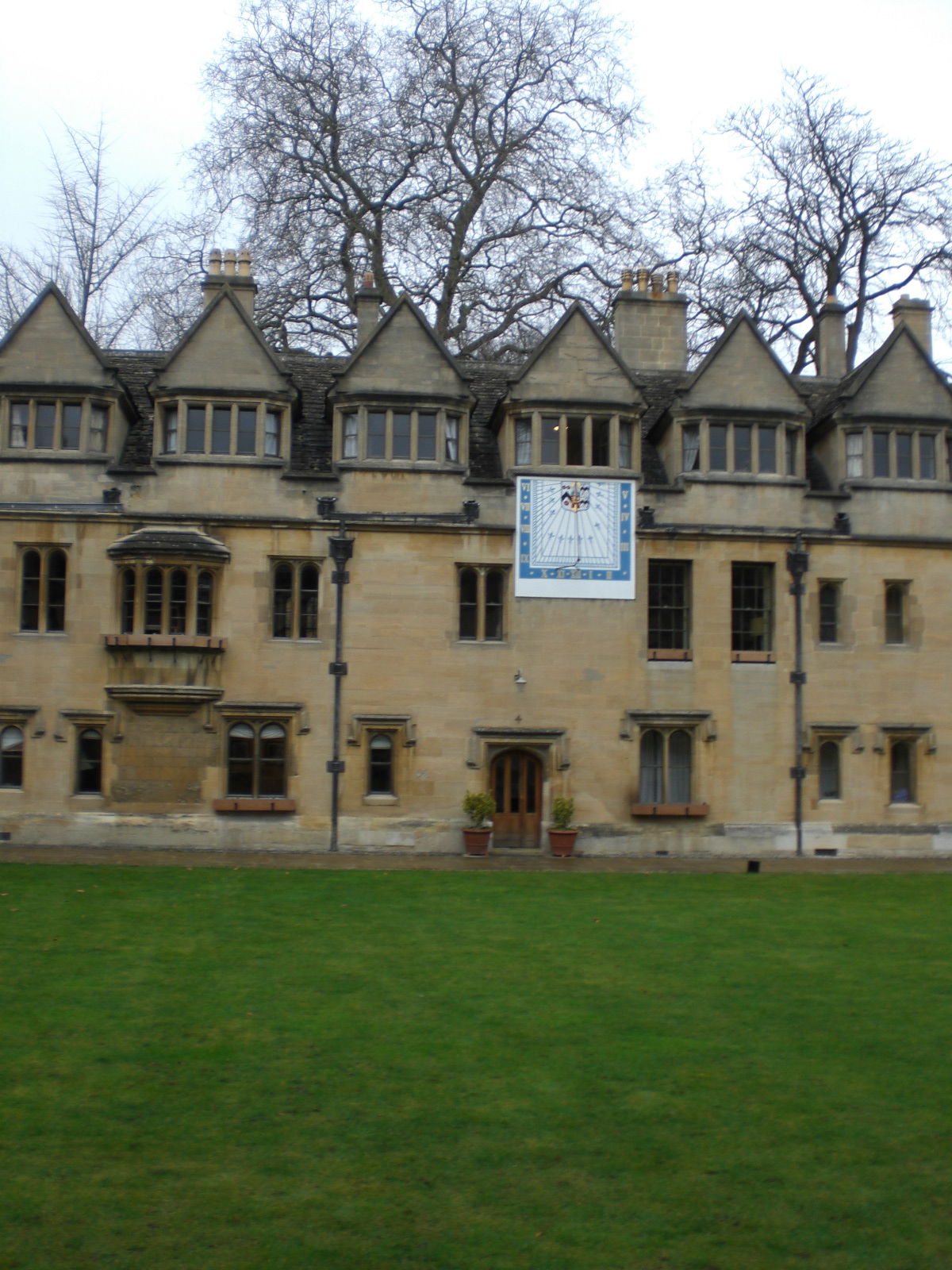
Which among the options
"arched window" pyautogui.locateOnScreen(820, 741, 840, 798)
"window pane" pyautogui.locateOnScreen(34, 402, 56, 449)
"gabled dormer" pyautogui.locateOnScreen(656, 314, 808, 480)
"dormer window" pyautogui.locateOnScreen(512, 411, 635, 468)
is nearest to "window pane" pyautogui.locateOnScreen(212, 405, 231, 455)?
"window pane" pyautogui.locateOnScreen(34, 402, 56, 449)

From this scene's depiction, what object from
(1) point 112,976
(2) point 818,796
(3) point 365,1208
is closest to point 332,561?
(2) point 818,796

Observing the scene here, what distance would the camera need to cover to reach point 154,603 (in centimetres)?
2516

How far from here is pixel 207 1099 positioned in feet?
29.6

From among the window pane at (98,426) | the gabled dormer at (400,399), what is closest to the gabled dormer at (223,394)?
the window pane at (98,426)

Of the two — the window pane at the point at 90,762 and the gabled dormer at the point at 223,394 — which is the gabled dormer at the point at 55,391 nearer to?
the gabled dormer at the point at 223,394

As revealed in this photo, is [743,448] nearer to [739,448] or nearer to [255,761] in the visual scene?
[739,448]

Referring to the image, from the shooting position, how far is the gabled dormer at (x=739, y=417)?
2662 cm

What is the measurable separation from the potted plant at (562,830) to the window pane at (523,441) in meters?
7.34

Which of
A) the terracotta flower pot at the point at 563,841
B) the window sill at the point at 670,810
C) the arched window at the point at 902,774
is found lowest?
the terracotta flower pot at the point at 563,841

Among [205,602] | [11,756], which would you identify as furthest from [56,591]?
[11,756]

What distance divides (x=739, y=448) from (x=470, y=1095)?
20.1 metres

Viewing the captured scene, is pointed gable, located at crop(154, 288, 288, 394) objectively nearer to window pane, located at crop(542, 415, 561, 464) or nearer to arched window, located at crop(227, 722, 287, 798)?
window pane, located at crop(542, 415, 561, 464)

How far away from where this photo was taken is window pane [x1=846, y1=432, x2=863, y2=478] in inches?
1064

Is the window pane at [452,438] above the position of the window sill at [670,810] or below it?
above
